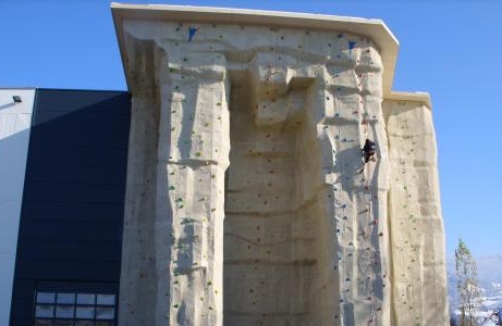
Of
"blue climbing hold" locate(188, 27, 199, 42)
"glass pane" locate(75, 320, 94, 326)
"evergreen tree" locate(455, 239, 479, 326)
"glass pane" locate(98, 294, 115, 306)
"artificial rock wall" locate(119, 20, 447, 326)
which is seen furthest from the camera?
"evergreen tree" locate(455, 239, 479, 326)

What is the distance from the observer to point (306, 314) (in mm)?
16000

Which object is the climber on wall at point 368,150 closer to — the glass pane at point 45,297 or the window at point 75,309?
the window at point 75,309

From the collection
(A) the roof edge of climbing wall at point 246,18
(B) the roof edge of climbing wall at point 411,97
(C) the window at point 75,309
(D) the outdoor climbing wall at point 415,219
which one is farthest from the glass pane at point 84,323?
(B) the roof edge of climbing wall at point 411,97

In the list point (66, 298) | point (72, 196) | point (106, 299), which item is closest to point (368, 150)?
point (106, 299)

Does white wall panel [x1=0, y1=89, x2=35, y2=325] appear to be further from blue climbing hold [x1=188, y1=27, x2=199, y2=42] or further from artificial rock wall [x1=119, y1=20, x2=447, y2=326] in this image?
blue climbing hold [x1=188, y1=27, x2=199, y2=42]

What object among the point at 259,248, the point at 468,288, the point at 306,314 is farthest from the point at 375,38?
the point at 468,288

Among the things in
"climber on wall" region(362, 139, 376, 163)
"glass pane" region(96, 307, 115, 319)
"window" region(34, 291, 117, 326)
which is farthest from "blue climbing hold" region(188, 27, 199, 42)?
"glass pane" region(96, 307, 115, 319)

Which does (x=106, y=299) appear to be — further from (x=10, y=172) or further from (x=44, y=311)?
(x=10, y=172)

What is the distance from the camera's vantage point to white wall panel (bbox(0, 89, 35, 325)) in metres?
16.8

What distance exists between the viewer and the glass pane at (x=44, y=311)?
16.6 metres

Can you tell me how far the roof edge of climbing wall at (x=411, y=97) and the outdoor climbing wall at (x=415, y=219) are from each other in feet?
0.29

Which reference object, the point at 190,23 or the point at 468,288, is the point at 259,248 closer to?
the point at 190,23

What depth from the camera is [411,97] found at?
1822 cm

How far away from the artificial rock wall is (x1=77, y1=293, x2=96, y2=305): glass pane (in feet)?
4.81
